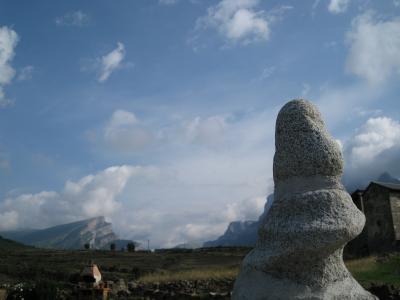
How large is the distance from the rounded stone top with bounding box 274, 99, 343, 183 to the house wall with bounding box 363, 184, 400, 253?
1016 inches

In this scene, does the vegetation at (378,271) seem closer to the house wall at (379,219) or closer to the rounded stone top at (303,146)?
the house wall at (379,219)

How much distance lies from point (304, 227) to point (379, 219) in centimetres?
2749

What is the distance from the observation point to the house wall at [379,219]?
97.6 feet

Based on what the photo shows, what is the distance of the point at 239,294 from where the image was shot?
5.73 metres

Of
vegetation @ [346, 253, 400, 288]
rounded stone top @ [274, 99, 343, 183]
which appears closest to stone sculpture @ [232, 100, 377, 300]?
rounded stone top @ [274, 99, 343, 183]

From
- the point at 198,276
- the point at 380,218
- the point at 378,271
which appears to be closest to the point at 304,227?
the point at 378,271

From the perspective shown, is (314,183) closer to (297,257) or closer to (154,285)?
(297,257)

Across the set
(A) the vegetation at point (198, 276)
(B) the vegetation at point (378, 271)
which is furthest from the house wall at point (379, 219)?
(A) the vegetation at point (198, 276)

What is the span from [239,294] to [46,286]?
36.9 feet

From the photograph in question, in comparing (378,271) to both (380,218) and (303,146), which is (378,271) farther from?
(303,146)

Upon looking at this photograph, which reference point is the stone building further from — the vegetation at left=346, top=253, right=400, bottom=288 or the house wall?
the vegetation at left=346, top=253, right=400, bottom=288

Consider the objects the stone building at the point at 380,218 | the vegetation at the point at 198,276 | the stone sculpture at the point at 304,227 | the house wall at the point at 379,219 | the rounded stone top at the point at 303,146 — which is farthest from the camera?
the house wall at the point at 379,219

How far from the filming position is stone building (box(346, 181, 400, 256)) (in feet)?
96.8

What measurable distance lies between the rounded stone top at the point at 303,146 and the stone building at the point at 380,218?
25.6 m
